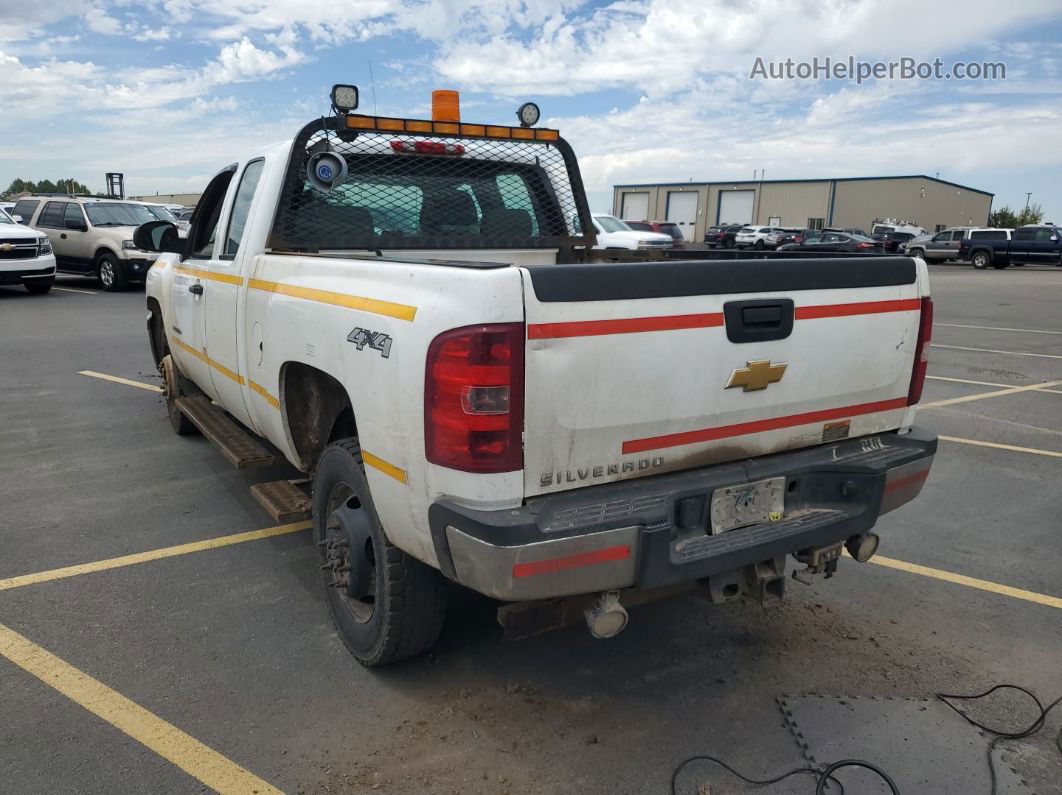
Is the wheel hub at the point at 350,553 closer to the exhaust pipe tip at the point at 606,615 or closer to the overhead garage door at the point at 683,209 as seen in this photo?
the exhaust pipe tip at the point at 606,615

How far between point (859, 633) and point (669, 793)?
4.72 ft

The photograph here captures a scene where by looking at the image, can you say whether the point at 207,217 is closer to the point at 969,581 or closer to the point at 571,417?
the point at 571,417

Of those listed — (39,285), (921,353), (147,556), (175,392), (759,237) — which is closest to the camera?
(921,353)

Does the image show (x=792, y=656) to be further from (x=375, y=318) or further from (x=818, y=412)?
(x=375, y=318)

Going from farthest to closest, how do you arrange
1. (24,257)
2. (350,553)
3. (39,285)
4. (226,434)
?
1. (39,285)
2. (24,257)
3. (226,434)
4. (350,553)

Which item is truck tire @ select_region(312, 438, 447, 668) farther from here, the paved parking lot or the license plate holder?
the license plate holder

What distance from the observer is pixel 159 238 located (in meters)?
5.45

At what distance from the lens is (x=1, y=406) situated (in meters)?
7.36

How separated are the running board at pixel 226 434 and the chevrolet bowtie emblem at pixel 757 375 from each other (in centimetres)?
271

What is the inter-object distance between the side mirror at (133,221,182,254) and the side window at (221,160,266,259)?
1.08m

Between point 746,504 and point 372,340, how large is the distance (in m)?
1.38

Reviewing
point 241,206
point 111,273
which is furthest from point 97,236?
point 241,206

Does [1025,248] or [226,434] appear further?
[1025,248]

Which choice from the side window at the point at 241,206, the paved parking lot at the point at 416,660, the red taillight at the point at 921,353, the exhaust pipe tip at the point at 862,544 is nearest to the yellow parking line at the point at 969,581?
the paved parking lot at the point at 416,660
